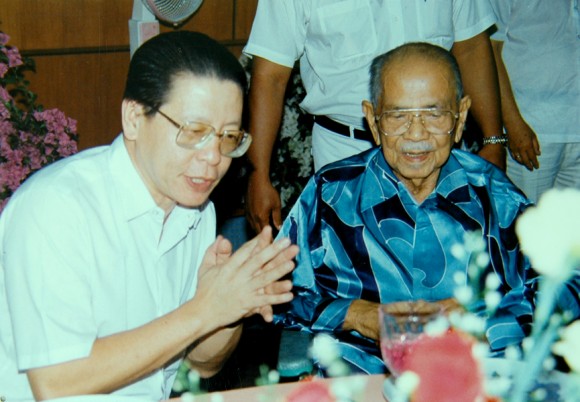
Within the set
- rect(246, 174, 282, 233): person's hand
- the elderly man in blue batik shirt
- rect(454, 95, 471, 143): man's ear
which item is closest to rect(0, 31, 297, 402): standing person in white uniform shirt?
the elderly man in blue batik shirt

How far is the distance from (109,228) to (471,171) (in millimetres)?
1153

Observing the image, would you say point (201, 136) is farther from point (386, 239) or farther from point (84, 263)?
point (386, 239)

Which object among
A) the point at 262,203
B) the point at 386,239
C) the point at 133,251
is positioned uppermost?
the point at 133,251

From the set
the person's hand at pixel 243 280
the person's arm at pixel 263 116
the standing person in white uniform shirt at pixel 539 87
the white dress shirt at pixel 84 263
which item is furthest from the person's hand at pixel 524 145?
the person's hand at pixel 243 280

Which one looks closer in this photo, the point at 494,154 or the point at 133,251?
the point at 133,251

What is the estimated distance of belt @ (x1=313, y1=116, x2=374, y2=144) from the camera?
9.80 ft

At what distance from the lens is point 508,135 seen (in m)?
3.45

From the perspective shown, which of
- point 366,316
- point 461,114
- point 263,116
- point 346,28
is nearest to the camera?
point 366,316

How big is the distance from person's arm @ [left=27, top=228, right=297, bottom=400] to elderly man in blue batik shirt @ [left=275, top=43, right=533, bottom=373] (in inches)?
19.6

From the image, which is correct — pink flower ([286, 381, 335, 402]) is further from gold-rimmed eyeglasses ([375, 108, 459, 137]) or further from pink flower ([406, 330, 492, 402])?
gold-rimmed eyeglasses ([375, 108, 459, 137])

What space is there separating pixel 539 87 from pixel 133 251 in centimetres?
232

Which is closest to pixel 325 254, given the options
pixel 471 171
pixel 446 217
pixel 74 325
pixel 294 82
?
pixel 446 217

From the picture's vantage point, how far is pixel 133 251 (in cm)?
182

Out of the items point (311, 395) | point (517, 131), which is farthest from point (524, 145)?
point (311, 395)
